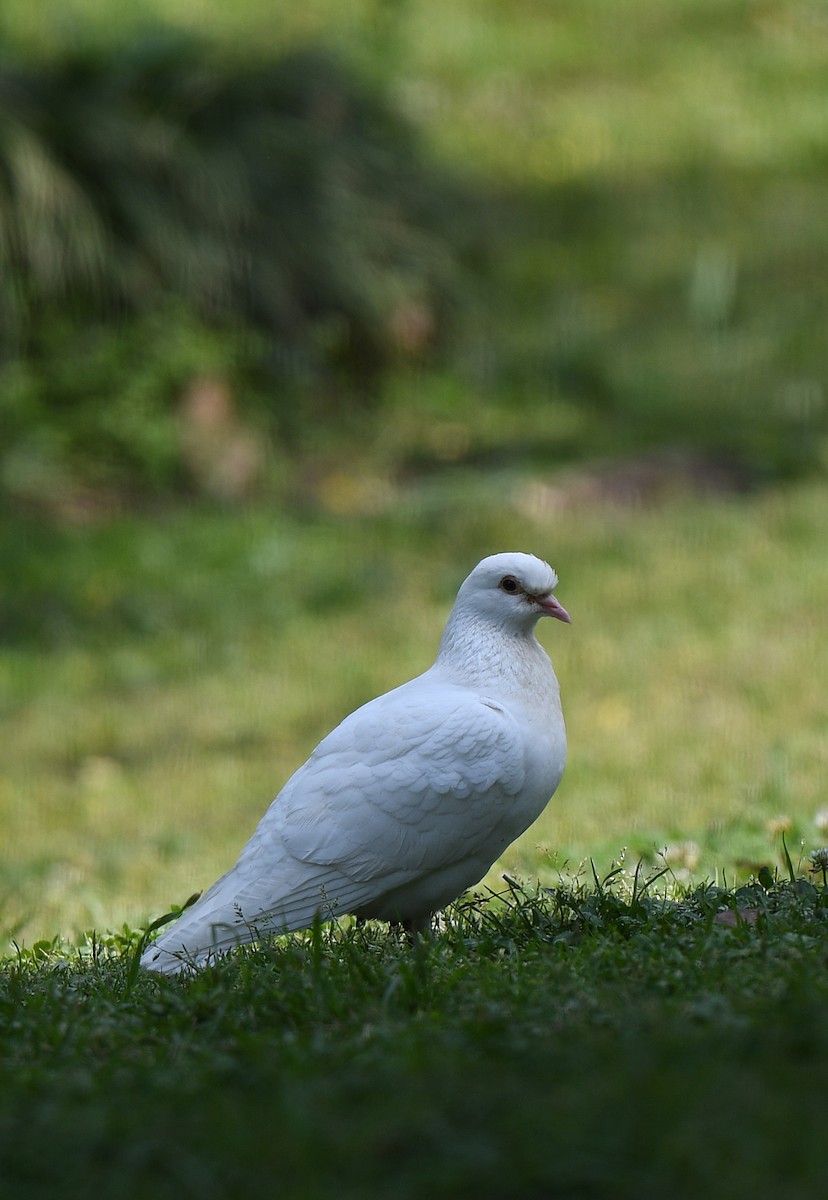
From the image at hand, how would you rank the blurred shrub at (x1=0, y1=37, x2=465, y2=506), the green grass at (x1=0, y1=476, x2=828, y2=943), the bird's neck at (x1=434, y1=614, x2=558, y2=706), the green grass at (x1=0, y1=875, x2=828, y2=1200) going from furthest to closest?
the blurred shrub at (x1=0, y1=37, x2=465, y2=506) < the green grass at (x1=0, y1=476, x2=828, y2=943) < the bird's neck at (x1=434, y1=614, x2=558, y2=706) < the green grass at (x1=0, y1=875, x2=828, y2=1200)

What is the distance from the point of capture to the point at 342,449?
33.8 feet

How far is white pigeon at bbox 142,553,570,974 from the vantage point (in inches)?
144

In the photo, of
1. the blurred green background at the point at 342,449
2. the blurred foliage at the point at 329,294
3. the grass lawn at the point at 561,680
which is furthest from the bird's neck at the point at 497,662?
the blurred foliage at the point at 329,294

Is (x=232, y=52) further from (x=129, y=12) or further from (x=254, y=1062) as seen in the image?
(x=254, y=1062)

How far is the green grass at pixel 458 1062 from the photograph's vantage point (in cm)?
216

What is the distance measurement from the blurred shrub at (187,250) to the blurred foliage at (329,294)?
0.02 meters

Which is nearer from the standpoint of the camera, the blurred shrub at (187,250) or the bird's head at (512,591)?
the bird's head at (512,591)

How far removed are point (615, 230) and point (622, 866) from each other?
33.5 ft

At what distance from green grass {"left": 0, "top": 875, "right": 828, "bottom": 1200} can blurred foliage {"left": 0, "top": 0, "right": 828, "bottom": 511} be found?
6347mm

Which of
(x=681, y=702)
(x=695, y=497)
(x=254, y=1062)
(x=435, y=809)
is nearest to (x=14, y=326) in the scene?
(x=695, y=497)

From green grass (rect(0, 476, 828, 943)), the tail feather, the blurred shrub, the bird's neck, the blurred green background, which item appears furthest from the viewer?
the blurred shrub

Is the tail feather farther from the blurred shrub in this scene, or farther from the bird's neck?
the blurred shrub

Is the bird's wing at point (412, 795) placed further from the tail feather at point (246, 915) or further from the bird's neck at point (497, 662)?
the bird's neck at point (497, 662)

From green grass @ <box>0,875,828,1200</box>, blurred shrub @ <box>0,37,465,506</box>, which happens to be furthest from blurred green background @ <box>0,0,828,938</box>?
green grass @ <box>0,875,828,1200</box>
